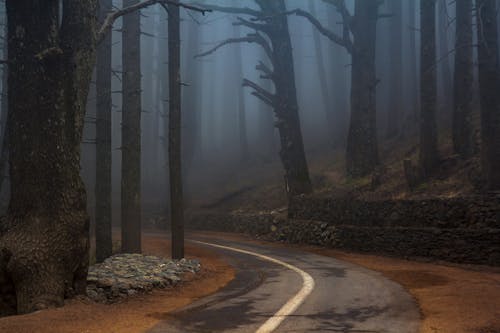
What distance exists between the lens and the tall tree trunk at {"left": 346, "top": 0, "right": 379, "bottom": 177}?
993 inches

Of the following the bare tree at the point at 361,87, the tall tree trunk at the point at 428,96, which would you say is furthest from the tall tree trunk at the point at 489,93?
the bare tree at the point at 361,87

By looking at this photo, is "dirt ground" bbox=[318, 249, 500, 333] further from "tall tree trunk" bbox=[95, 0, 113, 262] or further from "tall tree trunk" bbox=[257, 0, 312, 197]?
"tall tree trunk" bbox=[257, 0, 312, 197]

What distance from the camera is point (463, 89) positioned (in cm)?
2038

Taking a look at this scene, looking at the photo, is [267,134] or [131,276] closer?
[131,276]

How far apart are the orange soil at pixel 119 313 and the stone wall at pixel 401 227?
6737 millimetres

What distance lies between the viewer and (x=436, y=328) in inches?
305

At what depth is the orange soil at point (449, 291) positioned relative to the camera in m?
8.00

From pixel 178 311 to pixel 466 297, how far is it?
5582mm

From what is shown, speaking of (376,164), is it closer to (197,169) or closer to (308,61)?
(197,169)

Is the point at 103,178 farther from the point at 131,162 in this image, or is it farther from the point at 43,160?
the point at 43,160

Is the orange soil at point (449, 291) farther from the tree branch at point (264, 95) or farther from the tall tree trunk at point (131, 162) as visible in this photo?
the tree branch at point (264, 95)

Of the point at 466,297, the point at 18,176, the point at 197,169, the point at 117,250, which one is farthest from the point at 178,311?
the point at 197,169

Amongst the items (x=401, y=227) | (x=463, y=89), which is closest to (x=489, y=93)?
(x=463, y=89)

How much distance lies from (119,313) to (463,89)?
16.5 m
